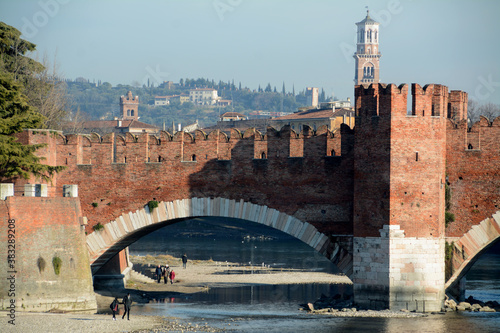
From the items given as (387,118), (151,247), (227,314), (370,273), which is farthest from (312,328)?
(151,247)

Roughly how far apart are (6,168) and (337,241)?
12697 millimetres

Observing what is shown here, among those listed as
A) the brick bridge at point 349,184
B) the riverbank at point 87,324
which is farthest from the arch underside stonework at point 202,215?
the riverbank at point 87,324

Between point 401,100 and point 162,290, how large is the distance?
16.8 metres

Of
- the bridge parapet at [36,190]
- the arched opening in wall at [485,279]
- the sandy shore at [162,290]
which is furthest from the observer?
the arched opening in wall at [485,279]

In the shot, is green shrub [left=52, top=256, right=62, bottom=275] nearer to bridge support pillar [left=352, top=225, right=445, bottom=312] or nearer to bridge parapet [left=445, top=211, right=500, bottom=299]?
bridge support pillar [left=352, top=225, right=445, bottom=312]

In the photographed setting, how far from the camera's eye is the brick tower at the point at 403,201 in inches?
1167

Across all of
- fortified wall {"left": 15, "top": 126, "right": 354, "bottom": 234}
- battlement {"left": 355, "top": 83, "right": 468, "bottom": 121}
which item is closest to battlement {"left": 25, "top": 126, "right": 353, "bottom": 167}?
fortified wall {"left": 15, "top": 126, "right": 354, "bottom": 234}

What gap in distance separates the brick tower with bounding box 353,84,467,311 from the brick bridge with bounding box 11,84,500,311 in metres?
0.03

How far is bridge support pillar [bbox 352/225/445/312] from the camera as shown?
97.1 feet

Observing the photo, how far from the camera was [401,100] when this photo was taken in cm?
3005

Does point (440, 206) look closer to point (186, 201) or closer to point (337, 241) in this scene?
point (337, 241)

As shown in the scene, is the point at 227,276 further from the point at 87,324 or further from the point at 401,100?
the point at 401,100

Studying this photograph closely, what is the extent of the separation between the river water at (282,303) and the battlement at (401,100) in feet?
22.4

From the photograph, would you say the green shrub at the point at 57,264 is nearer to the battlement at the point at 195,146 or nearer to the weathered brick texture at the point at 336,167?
the weathered brick texture at the point at 336,167
